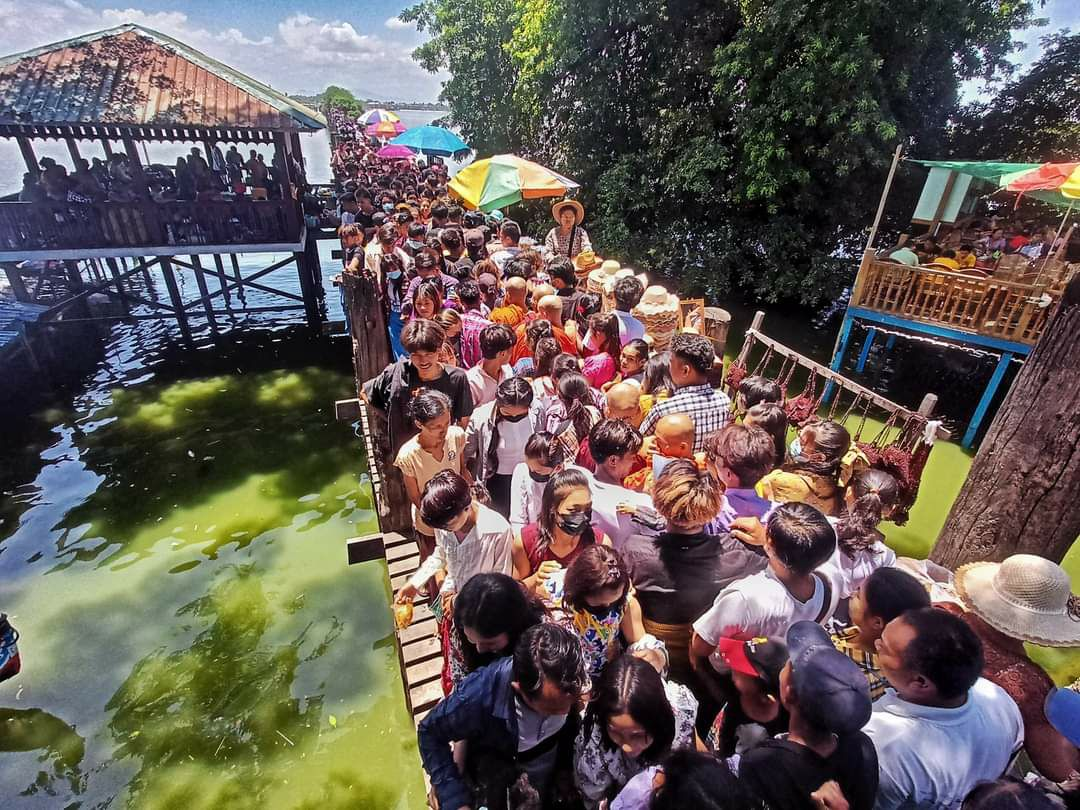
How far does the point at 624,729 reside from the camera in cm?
155

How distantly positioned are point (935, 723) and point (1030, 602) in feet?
2.54

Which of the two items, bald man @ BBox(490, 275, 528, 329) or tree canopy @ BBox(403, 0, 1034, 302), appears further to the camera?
tree canopy @ BBox(403, 0, 1034, 302)

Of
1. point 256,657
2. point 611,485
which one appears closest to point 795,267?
point 611,485

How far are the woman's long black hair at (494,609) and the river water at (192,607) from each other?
3297mm

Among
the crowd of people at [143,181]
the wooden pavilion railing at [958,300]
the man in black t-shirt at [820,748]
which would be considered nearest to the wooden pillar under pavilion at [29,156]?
the crowd of people at [143,181]

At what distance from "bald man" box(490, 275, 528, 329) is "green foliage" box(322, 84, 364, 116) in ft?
145

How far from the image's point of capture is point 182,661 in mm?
5012

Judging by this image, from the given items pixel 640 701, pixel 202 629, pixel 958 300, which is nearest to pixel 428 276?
pixel 202 629

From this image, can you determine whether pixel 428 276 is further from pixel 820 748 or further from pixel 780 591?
pixel 820 748

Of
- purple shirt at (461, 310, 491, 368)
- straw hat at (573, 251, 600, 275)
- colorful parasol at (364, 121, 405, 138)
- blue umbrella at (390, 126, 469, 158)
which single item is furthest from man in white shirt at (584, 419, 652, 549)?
colorful parasol at (364, 121, 405, 138)

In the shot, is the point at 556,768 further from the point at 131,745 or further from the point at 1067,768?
the point at 131,745

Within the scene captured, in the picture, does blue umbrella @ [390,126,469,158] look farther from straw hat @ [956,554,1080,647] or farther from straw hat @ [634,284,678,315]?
straw hat @ [956,554,1080,647]

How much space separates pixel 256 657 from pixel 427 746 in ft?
14.1

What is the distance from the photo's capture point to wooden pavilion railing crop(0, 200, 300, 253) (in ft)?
30.4
